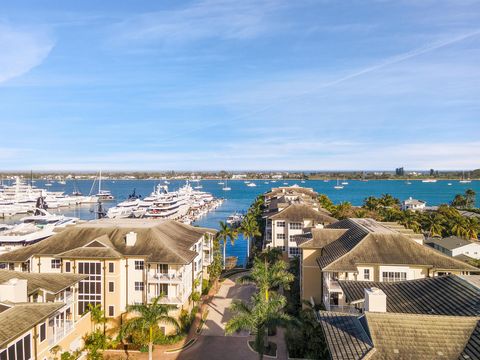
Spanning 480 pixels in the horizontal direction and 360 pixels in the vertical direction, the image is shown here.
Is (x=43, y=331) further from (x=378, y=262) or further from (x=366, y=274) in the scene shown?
(x=378, y=262)

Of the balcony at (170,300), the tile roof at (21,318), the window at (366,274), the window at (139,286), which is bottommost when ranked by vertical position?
the balcony at (170,300)

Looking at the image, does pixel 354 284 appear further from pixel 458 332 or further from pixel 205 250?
pixel 205 250

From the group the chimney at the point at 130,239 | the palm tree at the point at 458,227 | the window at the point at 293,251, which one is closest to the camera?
the chimney at the point at 130,239

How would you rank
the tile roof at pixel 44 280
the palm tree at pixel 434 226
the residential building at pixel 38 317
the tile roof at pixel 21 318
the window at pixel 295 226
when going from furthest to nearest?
the palm tree at pixel 434 226 → the window at pixel 295 226 → the tile roof at pixel 44 280 → the residential building at pixel 38 317 → the tile roof at pixel 21 318

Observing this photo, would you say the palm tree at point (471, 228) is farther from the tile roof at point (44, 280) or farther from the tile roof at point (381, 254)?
the tile roof at point (44, 280)

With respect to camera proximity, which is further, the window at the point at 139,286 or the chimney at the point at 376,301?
the window at the point at 139,286

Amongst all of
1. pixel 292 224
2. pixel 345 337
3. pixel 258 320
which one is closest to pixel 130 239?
pixel 258 320

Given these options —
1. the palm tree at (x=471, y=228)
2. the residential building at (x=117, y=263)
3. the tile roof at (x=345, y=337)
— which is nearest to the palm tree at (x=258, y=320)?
the residential building at (x=117, y=263)
